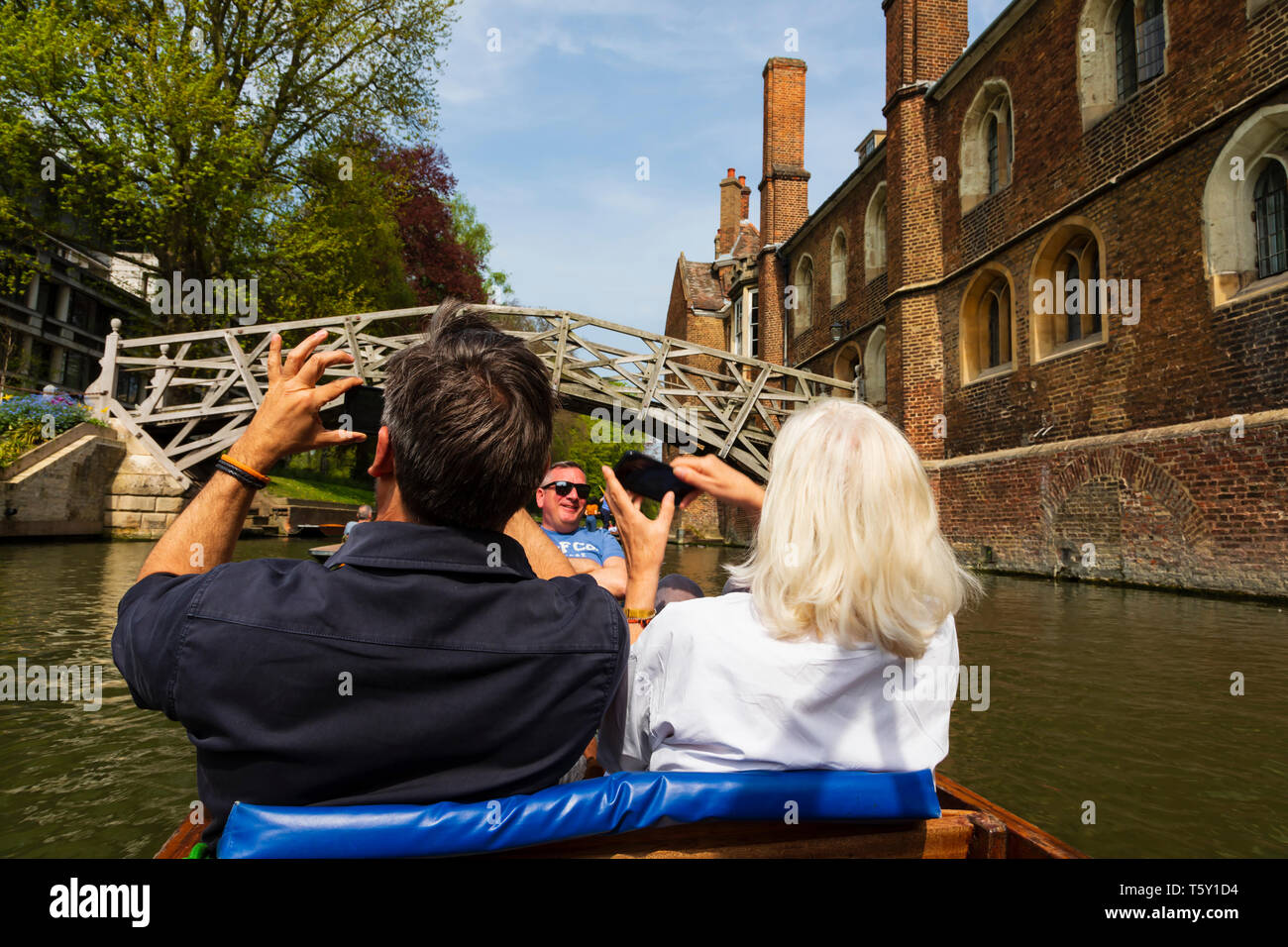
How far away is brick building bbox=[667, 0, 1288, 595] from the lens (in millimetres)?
8047

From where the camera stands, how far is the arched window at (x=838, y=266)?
1911 cm

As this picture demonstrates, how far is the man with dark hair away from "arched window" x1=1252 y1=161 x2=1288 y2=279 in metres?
9.52

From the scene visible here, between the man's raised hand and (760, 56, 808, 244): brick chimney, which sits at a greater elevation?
(760, 56, 808, 244): brick chimney

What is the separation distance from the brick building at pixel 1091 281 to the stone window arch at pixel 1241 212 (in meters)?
0.02

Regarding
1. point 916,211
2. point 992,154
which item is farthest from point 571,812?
point 916,211

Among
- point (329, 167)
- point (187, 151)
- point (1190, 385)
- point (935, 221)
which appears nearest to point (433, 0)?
point (329, 167)

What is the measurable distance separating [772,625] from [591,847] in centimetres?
44

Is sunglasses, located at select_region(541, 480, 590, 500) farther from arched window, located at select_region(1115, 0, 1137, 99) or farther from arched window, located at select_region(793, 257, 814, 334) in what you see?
arched window, located at select_region(793, 257, 814, 334)

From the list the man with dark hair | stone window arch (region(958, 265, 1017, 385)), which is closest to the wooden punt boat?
the man with dark hair

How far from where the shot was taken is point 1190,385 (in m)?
8.70

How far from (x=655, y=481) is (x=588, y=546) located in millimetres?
2547
